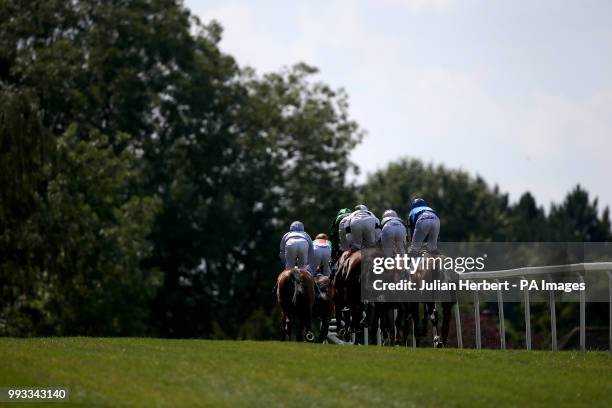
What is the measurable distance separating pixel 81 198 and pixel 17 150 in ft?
35.5

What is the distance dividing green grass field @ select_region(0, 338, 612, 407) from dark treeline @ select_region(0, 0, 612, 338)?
30.2 m

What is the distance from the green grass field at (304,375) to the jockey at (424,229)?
3.74m

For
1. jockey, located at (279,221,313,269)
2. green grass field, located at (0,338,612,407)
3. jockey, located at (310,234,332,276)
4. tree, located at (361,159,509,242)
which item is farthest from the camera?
tree, located at (361,159,509,242)

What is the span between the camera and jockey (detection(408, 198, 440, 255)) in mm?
28094

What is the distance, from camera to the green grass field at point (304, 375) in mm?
18797

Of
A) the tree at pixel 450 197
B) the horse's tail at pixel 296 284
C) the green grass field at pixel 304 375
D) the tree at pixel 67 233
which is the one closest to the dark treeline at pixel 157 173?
the tree at pixel 67 233

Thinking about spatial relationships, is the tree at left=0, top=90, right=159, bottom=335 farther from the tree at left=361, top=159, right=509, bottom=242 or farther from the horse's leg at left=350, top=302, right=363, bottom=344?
the tree at left=361, top=159, right=509, bottom=242

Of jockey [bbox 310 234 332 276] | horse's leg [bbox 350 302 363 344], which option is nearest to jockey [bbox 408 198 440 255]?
horse's leg [bbox 350 302 363 344]

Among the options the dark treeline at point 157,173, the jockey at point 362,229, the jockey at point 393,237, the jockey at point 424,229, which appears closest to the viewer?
the jockey at point 424,229

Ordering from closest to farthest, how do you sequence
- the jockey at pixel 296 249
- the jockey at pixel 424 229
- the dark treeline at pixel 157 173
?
the jockey at pixel 424 229, the jockey at pixel 296 249, the dark treeline at pixel 157 173

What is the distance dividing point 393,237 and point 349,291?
1344 mm

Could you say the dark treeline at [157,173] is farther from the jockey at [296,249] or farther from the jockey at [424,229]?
the jockey at [424,229]

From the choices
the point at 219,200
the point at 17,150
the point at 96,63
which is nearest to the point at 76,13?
the point at 96,63

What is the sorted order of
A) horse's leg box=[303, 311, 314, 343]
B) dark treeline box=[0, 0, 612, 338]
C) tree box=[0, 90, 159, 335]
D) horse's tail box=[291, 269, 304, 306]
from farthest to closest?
dark treeline box=[0, 0, 612, 338] → tree box=[0, 90, 159, 335] → horse's leg box=[303, 311, 314, 343] → horse's tail box=[291, 269, 304, 306]
